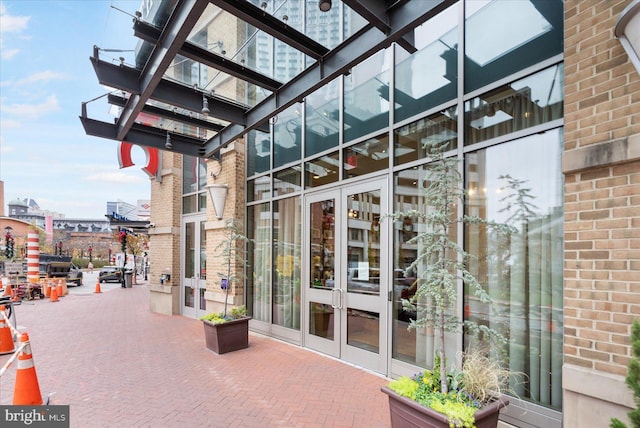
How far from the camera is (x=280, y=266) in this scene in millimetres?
6613

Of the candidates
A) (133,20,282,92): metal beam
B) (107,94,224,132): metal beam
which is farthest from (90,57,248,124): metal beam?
(133,20,282,92): metal beam

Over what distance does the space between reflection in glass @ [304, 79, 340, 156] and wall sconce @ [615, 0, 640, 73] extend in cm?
380

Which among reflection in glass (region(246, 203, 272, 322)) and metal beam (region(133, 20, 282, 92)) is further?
reflection in glass (region(246, 203, 272, 322))

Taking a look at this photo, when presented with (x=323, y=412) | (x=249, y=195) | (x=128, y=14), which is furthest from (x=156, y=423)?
(x=249, y=195)

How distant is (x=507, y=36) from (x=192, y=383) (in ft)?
18.7

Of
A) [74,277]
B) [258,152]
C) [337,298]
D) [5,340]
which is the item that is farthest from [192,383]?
[74,277]

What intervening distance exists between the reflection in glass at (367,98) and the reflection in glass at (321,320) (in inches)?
115

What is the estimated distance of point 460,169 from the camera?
12.2ft

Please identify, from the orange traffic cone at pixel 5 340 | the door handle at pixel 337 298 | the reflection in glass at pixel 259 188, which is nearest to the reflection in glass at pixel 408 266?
the door handle at pixel 337 298

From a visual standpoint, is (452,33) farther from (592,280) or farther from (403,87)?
(592,280)

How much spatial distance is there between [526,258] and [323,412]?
271 cm

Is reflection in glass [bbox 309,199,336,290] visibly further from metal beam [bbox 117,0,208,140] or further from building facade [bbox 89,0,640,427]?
metal beam [bbox 117,0,208,140]

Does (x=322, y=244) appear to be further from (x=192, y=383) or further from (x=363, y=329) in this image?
(x=192, y=383)

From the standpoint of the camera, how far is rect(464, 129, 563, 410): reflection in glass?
3033mm
